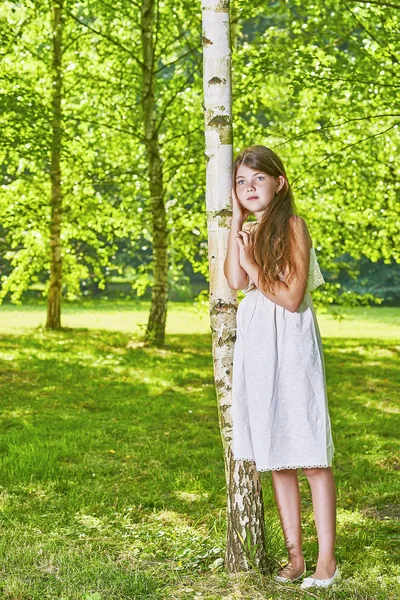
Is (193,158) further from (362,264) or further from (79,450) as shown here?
(362,264)

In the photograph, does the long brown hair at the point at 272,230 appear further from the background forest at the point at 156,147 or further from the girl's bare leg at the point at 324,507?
the background forest at the point at 156,147

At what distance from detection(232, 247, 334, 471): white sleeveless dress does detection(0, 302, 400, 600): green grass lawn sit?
2.33ft

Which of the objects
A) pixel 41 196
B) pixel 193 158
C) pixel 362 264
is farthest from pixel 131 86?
pixel 362 264

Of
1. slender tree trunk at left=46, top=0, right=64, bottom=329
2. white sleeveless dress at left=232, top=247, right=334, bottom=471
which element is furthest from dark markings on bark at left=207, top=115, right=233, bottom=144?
slender tree trunk at left=46, top=0, right=64, bottom=329

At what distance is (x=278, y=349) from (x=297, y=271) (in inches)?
15.4

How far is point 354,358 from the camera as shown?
1510 cm

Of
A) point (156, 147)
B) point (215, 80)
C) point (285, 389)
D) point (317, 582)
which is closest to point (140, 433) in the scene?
point (317, 582)

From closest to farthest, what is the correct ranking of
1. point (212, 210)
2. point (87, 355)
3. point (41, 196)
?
point (212, 210), point (87, 355), point (41, 196)

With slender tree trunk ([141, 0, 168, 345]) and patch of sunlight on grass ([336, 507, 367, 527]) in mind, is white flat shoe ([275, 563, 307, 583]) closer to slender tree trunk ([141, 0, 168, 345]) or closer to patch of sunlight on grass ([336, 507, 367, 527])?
patch of sunlight on grass ([336, 507, 367, 527])

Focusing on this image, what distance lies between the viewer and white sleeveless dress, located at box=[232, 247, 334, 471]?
4043 millimetres

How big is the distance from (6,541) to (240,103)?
36.6ft

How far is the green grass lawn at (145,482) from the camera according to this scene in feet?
14.2

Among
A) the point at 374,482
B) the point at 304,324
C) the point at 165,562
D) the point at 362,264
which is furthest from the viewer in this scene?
the point at 362,264

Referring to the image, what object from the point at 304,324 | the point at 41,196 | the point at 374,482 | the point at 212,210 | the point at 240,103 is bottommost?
the point at 374,482
